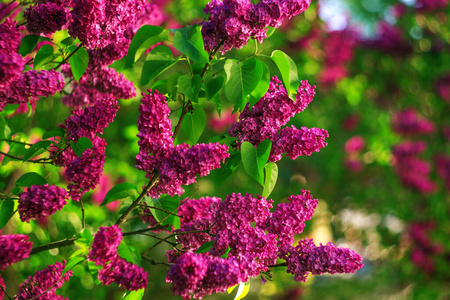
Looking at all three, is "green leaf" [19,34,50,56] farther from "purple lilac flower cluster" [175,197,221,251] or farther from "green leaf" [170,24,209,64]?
"purple lilac flower cluster" [175,197,221,251]

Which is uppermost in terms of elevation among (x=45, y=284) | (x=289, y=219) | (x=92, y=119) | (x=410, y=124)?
(x=410, y=124)

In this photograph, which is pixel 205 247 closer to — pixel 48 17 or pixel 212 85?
pixel 212 85

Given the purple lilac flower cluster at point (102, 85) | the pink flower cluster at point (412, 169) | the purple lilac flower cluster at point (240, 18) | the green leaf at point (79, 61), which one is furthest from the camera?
the pink flower cluster at point (412, 169)

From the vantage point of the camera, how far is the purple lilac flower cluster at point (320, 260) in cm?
137

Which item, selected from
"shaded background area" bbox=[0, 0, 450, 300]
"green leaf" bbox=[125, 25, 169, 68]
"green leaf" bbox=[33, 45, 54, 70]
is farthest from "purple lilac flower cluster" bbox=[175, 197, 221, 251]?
"shaded background area" bbox=[0, 0, 450, 300]

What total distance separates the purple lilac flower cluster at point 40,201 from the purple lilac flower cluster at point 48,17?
502 mm

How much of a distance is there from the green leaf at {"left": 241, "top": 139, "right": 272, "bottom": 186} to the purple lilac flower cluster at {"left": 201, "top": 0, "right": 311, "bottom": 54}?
27cm

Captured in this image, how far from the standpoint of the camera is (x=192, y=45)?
123 cm

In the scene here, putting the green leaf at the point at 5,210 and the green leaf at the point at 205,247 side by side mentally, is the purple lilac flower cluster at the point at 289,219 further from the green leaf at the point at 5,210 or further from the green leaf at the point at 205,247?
the green leaf at the point at 5,210

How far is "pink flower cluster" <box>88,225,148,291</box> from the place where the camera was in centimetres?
120

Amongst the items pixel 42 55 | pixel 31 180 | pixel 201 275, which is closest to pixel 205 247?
pixel 201 275

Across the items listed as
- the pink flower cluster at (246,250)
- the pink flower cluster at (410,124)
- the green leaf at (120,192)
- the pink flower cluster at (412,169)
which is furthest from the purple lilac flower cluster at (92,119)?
the pink flower cluster at (410,124)

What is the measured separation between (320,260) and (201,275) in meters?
0.38

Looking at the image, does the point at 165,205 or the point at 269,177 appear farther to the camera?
the point at 165,205
